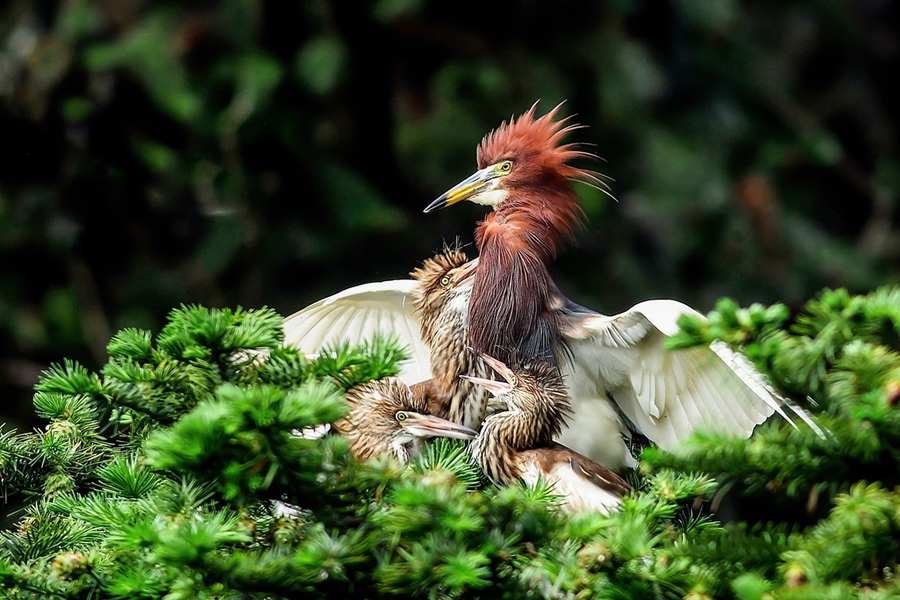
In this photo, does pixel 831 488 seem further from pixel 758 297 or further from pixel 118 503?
pixel 758 297

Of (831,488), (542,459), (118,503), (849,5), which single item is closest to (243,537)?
(118,503)

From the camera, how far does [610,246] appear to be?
3539 millimetres

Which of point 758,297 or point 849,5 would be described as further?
point 849,5

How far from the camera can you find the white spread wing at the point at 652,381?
1303 millimetres

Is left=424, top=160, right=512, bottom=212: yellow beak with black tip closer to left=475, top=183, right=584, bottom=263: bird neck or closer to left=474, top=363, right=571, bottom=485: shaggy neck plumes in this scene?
left=475, top=183, right=584, bottom=263: bird neck

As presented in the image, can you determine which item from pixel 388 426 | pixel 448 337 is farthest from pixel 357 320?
pixel 388 426

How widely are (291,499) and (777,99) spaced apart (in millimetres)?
3340

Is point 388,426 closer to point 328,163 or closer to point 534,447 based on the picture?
point 534,447

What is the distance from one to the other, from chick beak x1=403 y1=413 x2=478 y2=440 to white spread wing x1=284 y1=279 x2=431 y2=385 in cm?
33

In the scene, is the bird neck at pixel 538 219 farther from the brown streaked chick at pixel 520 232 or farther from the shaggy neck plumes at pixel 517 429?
the shaggy neck plumes at pixel 517 429

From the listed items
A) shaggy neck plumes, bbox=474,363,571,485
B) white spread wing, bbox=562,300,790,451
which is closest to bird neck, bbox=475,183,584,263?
white spread wing, bbox=562,300,790,451

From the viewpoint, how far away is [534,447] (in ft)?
3.86

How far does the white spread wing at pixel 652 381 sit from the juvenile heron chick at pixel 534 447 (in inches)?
5.4

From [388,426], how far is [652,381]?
40cm
